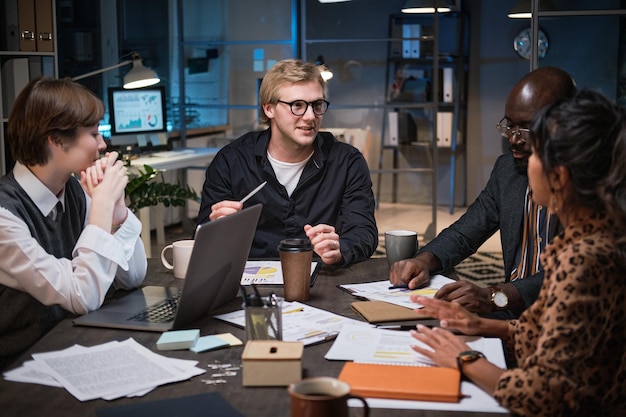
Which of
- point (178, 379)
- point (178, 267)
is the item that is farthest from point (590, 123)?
point (178, 267)

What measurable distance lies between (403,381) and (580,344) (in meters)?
0.30

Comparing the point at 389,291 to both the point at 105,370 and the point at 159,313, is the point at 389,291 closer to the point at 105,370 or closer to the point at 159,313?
the point at 159,313

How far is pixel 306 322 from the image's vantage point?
1.74m

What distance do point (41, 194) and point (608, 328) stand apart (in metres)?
1.33

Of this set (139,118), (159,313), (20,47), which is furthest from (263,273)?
(139,118)

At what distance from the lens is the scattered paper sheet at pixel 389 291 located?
1940 millimetres

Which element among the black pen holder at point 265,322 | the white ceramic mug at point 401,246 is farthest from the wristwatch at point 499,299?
the black pen holder at point 265,322

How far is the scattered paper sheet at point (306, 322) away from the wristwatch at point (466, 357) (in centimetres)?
30

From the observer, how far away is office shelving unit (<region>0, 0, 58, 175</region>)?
187 inches

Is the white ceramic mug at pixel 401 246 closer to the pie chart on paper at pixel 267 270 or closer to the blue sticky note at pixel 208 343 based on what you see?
the pie chart on paper at pixel 267 270

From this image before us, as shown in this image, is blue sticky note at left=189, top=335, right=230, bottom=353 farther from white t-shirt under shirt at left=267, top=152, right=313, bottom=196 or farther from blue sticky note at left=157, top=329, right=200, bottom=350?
white t-shirt under shirt at left=267, top=152, right=313, bottom=196

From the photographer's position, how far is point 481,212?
2543 millimetres

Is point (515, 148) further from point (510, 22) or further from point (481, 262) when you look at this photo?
point (510, 22)

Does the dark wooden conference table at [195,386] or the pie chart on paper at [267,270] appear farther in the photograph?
the pie chart on paper at [267,270]
